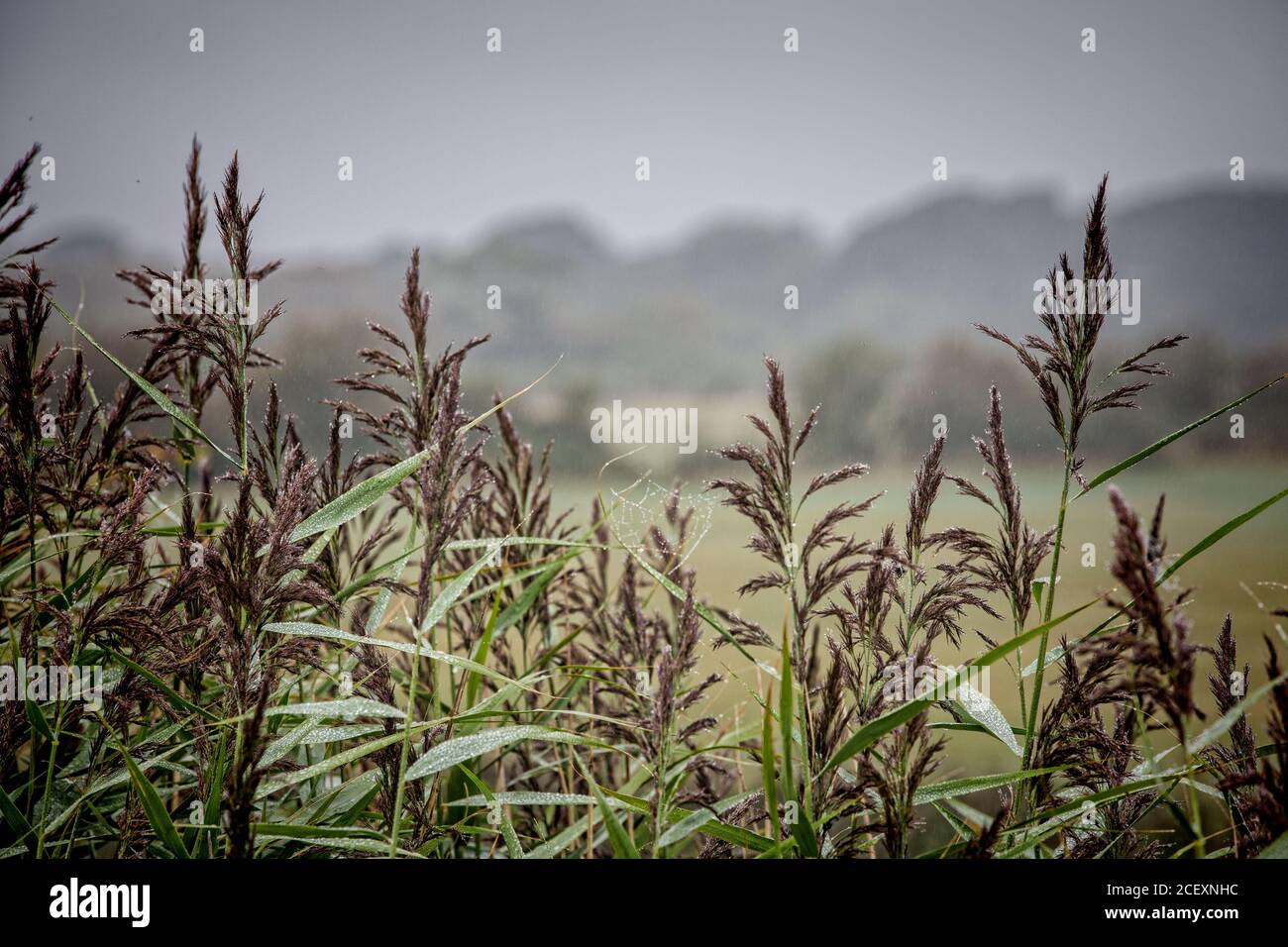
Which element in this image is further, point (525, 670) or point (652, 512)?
point (652, 512)

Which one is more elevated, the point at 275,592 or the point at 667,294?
the point at 667,294

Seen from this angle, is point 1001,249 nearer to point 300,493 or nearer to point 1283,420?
point 1283,420

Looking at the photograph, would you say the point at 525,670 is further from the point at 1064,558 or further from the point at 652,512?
the point at 1064,558

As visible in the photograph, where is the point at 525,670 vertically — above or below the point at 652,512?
below

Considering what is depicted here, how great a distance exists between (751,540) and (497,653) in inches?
33.6

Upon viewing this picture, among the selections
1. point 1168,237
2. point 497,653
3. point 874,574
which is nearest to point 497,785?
point 497,653

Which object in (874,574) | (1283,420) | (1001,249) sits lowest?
(874,574)

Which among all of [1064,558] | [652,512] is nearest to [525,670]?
[652,512]

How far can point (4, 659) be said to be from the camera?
5.40 ft

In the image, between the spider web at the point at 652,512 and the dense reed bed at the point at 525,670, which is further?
the spider web at the point at 652,512

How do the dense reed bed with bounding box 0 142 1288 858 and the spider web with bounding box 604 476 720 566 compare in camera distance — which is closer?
the dense reed bed with bounding box 0 142 1288 858

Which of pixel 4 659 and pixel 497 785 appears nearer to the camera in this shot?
pixel 4 659
